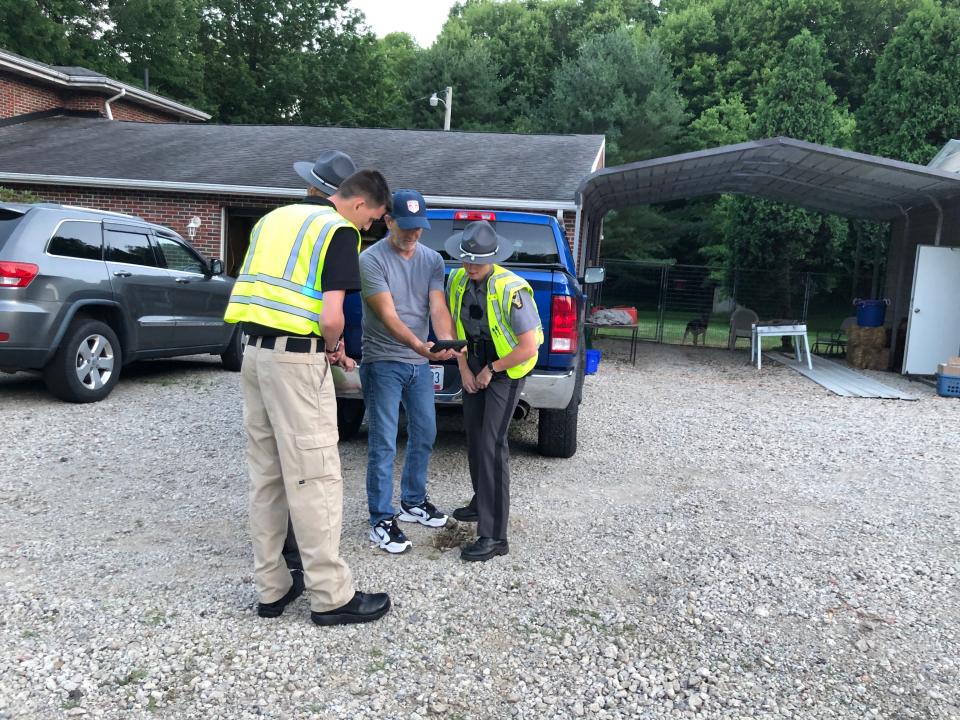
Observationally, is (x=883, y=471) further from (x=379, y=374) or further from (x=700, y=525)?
(x=379, y=374)

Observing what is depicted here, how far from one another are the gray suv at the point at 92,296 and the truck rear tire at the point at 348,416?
2.89 metres

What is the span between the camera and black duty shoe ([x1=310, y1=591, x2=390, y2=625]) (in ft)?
10.4

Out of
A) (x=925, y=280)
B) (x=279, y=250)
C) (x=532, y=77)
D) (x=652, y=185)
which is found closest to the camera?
(x=279, y=250)

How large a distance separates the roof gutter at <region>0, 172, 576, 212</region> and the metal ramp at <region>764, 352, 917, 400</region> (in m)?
5.22

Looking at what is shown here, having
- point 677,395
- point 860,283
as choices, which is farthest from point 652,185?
point 860,283

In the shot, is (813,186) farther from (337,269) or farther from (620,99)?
(620,99)

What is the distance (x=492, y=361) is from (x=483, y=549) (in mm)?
977

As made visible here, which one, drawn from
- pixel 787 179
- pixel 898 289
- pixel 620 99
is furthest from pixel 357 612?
pixel 620 99

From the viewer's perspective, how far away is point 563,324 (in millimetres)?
5340

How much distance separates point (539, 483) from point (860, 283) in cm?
2285

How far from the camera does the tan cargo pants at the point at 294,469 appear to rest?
2998 mm

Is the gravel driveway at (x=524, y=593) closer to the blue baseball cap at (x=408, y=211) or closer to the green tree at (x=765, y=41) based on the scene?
the blue baseball cap at (x=408, y=211)

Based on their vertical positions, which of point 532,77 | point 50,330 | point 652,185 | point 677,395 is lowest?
point 677,395

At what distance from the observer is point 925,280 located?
39.1 feet
